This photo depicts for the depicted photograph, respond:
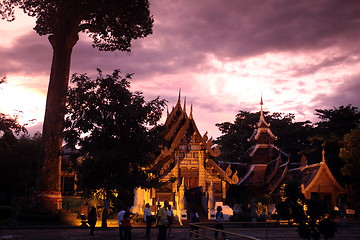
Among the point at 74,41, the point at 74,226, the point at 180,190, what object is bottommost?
the point at 74,226

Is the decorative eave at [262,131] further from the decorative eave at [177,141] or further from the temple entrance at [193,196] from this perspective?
the temple entrance at [193,196]

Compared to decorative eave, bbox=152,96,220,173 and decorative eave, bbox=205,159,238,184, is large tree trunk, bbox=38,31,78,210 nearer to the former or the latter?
decorative eave, bbox=152,96,220,173

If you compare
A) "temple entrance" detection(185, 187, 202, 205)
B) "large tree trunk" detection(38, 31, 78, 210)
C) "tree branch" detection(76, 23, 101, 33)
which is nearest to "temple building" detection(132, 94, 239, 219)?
"temple entrance" detection(185, 187, 202, 205)

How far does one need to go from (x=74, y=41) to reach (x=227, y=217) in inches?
687

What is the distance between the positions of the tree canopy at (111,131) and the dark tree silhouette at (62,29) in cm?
230

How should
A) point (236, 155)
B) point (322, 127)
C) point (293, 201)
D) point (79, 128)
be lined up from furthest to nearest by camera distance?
point (236, 155) → point (322, 127) → point (79, 128) → point (293, 201)

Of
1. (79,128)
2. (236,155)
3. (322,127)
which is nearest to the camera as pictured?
(79,128)

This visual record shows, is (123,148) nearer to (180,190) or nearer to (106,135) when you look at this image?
(106,135)

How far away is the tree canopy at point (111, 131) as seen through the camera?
24.9 meters

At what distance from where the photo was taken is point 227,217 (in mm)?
34281

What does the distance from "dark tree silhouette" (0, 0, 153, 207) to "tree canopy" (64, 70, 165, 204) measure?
2299 millimetres

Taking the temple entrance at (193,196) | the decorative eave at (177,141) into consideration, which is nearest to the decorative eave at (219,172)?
the decorative eave at (177,141)

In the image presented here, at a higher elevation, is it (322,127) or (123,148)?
(322,127)

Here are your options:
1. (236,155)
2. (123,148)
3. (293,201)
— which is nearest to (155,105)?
(123,148)
